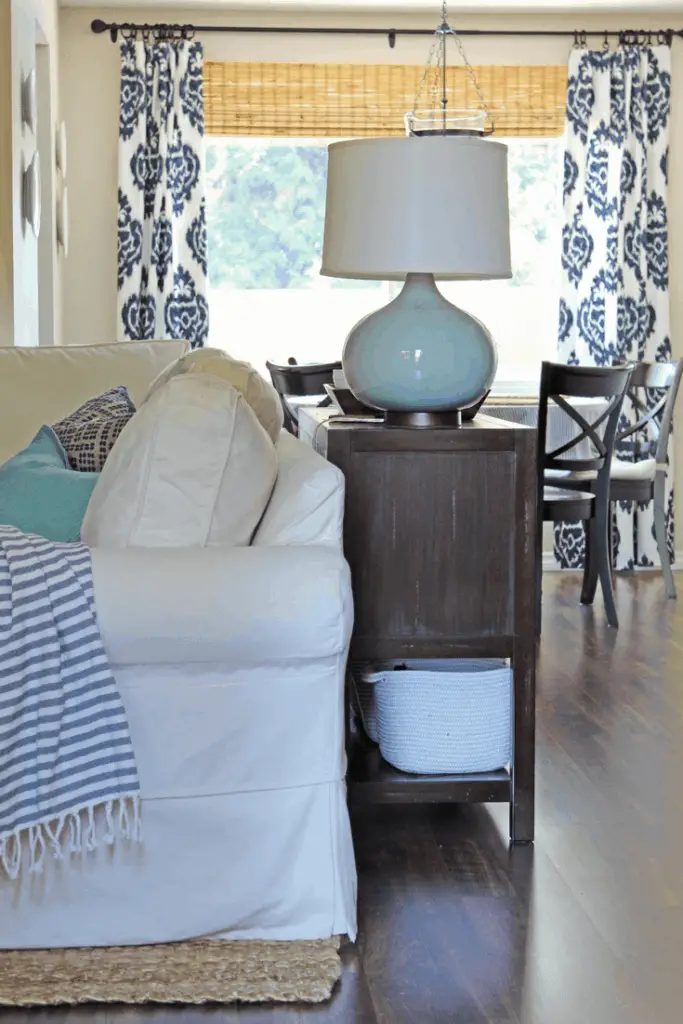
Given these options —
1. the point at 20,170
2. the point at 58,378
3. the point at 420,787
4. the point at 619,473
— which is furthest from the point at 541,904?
the point at 619,473

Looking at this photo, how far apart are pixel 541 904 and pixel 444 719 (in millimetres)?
433

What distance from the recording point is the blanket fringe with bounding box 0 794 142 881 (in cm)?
197

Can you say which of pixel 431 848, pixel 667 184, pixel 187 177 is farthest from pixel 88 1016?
pixel 667 184

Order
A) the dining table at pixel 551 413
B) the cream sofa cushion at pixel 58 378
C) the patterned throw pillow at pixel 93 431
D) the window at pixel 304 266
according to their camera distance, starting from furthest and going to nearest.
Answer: the window at pixel 304 266 < the dining table at pixel 551 413 < the cream sofa cushion at pixel 58 378 < the patterned throw pillow at pixel 93 431

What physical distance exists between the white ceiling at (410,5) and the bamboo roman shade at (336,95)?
26 centimetres

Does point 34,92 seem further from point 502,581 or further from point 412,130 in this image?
point 502,581

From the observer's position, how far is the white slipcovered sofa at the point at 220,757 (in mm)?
2014

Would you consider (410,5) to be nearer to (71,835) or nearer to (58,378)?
(58,378)

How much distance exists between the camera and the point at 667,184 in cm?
617

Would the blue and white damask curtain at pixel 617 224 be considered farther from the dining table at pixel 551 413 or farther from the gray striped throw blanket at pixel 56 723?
the gray striped throw blanket at pixel 56 723

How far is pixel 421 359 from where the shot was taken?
8.33ft

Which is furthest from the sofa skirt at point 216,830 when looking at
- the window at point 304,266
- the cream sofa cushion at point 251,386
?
the window at point 304,266

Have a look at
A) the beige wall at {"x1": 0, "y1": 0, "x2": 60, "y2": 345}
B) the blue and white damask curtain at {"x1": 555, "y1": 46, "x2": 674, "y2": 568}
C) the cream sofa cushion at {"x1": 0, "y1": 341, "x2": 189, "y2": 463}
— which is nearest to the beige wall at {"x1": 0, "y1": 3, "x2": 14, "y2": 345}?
the beige wall at {"x1": 0, "y1": 0, "x2": 60, "y2": 345}

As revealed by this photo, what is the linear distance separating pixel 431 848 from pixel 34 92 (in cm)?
323
